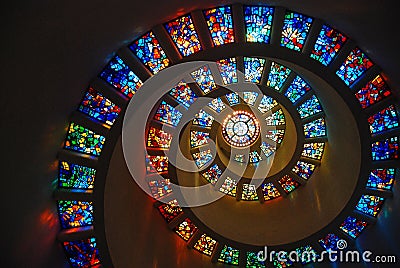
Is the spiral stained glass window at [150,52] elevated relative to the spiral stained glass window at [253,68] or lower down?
lower down

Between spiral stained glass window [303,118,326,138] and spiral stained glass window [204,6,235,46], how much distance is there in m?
4.65

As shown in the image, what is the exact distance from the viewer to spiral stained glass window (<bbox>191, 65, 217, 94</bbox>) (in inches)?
359

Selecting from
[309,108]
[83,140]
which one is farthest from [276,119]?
[83,140]

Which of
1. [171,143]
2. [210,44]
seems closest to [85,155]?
[171,143]

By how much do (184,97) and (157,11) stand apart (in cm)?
284

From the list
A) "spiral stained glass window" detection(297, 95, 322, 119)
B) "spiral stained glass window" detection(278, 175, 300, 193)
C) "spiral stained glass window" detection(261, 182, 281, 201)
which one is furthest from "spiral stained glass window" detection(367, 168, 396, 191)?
"spiral stained glass window" detection(261, 182, 281, 201)

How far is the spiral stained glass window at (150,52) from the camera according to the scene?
7.89 metres

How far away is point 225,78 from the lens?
9.59 m

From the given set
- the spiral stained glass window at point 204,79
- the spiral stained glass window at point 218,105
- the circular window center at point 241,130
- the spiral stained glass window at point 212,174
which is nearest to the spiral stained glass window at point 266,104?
the circular window center at point 241,130

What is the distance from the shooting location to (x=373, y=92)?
8.42 metres

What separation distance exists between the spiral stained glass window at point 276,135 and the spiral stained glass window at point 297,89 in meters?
2.50

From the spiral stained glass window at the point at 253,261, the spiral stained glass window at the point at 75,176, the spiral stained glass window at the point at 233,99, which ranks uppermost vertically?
the spiral stained glass window at the point at 233,99

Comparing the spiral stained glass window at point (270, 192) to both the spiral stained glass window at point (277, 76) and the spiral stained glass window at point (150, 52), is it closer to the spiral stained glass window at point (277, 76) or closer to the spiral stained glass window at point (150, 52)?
the spiral stained glass window at point (277, 76)

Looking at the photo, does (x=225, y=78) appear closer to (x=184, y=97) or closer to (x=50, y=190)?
(x=184, y=97)
